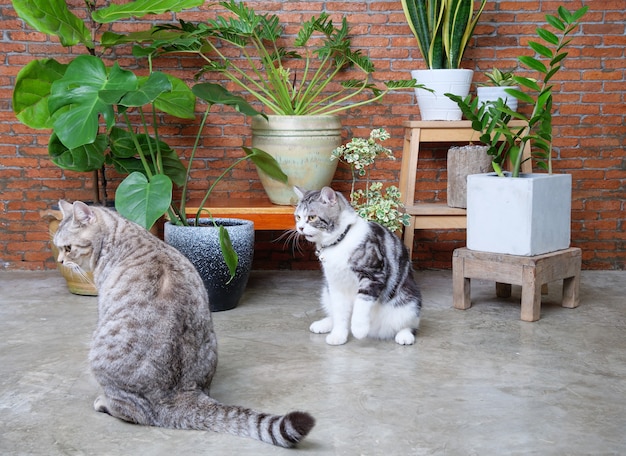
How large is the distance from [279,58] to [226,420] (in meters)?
2.60

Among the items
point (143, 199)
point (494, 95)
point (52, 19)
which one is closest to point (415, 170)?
point (494, 95)

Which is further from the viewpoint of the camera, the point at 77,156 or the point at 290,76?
the point at 290,76

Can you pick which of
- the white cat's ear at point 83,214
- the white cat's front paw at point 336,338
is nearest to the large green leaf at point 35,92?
the white cat's ear at point 83,214

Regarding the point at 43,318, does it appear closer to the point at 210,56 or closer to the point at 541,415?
the point at 210,56

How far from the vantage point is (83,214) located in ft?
7.81

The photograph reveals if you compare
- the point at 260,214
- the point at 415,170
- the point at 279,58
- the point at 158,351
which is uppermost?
the point at 279,58

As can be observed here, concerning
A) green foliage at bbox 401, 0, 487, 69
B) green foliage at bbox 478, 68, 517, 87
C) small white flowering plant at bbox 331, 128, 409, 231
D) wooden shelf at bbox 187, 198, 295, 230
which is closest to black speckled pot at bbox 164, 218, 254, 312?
wooden shelf at bbox 187, 198, 295, 230

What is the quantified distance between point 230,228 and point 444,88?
1489mm

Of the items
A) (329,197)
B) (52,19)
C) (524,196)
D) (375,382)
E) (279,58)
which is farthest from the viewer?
(279,58)

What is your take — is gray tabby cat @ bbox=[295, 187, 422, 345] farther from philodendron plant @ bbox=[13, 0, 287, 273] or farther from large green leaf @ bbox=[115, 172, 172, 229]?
large green leaf @ bbox=[115, 172, 172, 229]

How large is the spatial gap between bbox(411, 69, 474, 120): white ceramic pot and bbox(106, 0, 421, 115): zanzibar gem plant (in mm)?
182

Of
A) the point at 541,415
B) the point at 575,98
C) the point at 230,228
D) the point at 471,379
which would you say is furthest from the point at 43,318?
the point at 575,98

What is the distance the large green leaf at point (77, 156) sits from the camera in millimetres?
3619

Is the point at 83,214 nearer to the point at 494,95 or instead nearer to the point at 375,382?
the point at 375,382
